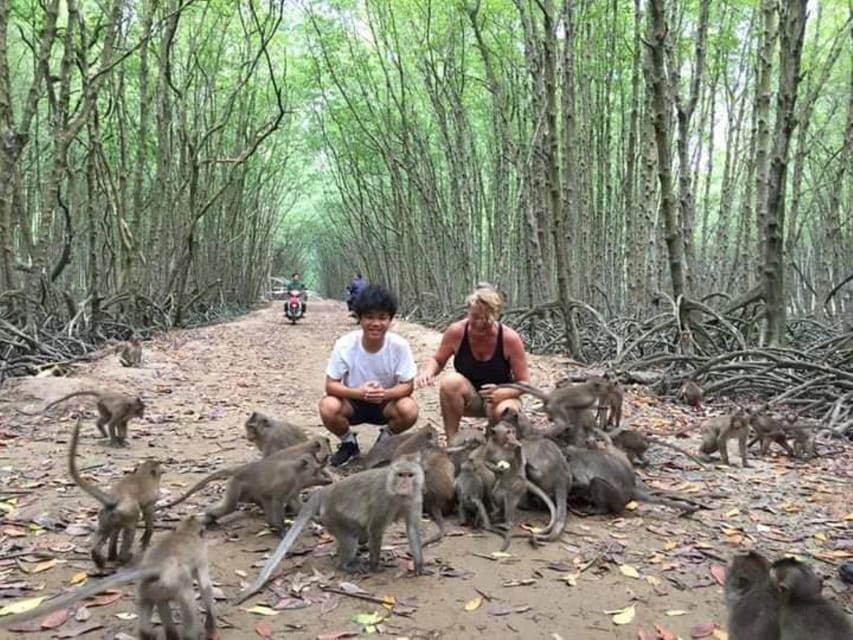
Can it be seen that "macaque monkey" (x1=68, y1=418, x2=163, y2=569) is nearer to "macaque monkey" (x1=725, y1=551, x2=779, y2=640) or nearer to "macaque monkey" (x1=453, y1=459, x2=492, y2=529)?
"macaque monkey" (x1=453, y1=459, x2=492, y2=529)

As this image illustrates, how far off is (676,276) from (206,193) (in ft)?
37.7

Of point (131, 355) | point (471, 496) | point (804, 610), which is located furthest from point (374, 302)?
point (131, 355)

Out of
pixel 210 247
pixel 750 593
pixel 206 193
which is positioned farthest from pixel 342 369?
pixel 210 247

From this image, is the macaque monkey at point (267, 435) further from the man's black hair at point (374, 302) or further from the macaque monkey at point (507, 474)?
the macaque monkey at point (507, 474)

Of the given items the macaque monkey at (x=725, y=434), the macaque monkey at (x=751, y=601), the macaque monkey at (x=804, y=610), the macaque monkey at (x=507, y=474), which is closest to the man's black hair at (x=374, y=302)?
the macaque monkey at (x=507, y=474)

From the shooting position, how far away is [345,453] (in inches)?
221

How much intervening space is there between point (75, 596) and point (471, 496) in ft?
7.56

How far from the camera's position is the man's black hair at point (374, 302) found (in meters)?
5.32

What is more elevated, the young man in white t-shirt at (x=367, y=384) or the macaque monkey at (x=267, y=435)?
the young man in white t-shirt at (x=367, y=384)

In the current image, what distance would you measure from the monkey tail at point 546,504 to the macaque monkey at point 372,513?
76 centimetres

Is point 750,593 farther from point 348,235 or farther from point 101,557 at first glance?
point 348,235

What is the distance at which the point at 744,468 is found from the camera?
5.62 meters

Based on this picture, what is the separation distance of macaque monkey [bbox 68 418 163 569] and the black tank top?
2696mm

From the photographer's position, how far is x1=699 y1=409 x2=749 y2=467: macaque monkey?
5641mm
